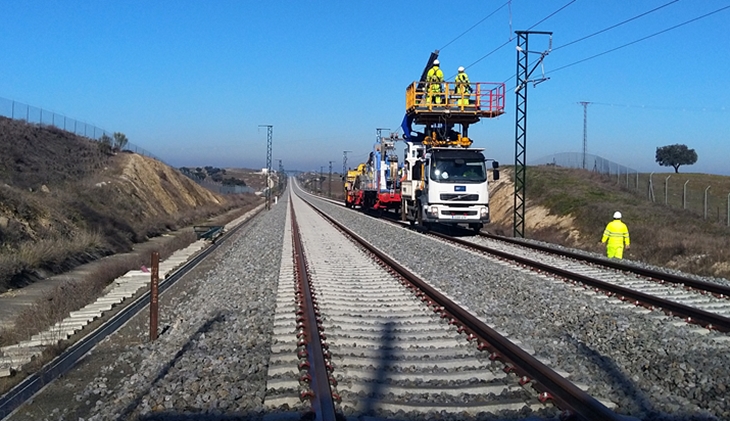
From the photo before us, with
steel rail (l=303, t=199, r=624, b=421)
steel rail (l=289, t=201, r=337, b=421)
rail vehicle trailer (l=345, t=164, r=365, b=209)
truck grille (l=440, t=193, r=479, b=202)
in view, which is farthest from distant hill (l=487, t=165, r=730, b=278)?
steel rail (l=289, t=201, r=337, b=421)

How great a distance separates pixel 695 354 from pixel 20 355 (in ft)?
26.6

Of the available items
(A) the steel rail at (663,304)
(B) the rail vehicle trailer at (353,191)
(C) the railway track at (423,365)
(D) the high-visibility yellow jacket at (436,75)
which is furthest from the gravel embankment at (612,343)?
(B) the rail vehicle trailer at (353,191)

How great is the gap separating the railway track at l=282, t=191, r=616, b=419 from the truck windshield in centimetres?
1294

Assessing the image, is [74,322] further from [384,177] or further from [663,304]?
[384,177]

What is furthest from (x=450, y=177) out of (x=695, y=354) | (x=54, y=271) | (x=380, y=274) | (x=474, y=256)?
(x=695, y=354)

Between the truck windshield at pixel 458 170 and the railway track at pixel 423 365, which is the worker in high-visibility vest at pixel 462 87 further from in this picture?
the railway track at pixel 423 365

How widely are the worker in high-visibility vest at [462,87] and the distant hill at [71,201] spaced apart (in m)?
15.0

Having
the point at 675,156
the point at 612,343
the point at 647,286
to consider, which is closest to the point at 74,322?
the point at 612,343

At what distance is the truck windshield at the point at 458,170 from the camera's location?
2439cm

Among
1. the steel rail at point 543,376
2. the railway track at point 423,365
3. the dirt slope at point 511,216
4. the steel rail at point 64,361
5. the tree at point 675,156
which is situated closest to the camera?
the steel rail at point 543,376

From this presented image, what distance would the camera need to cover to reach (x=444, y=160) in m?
24.4

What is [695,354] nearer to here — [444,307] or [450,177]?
[444,307]

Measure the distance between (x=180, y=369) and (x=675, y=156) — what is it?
337ft

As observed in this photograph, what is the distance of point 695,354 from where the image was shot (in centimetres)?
750
